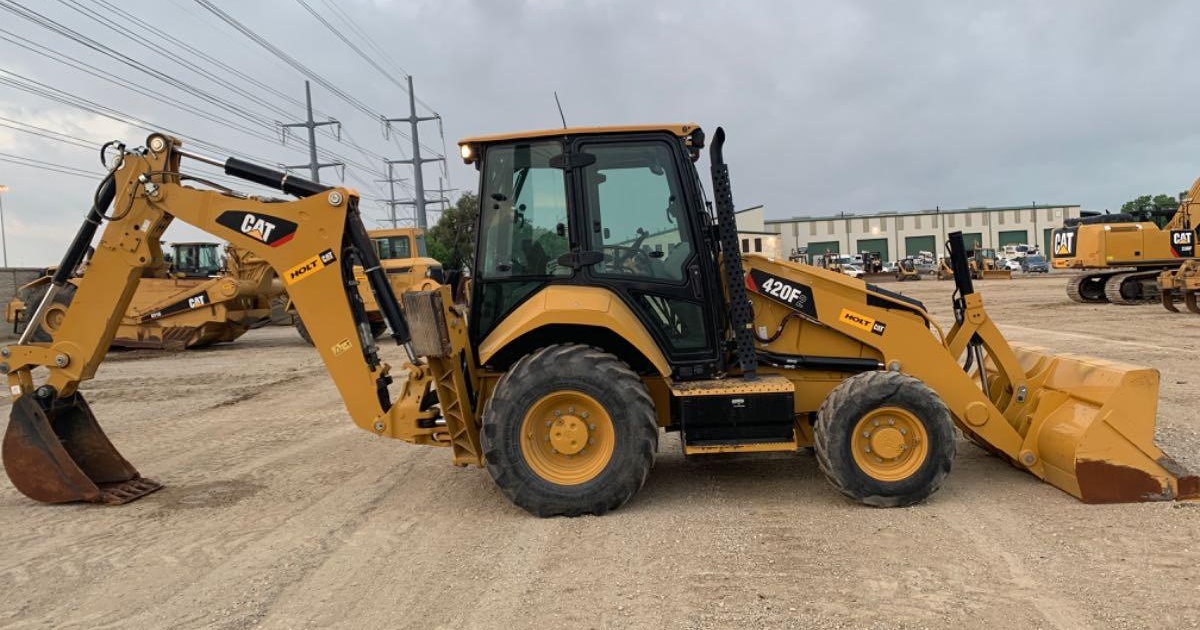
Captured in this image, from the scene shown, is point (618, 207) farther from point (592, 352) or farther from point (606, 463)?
point (606, 463)

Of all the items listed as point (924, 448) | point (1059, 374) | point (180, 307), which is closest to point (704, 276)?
point (924, 448)

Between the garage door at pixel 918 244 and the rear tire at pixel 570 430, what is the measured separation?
295 ft

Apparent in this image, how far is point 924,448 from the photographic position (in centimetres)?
475

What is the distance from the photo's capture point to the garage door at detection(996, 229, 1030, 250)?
87.5 metres

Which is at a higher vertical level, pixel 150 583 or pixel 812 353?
pixel 812 353

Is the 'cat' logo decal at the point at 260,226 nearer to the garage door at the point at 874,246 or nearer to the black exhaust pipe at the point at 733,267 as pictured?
the black exhaust pipe at the point at 733,267

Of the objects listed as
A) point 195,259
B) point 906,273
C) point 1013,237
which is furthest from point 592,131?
point 1013,237

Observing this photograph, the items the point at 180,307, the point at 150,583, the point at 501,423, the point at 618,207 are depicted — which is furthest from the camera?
the point at 180,307

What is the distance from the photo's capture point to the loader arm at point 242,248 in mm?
5207

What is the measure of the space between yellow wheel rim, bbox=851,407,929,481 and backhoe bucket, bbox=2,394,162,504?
207 inches

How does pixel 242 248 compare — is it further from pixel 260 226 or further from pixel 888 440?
pixel 888 440

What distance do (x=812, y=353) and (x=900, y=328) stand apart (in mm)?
620

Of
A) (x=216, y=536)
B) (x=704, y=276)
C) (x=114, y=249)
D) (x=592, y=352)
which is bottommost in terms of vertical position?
(x=216, y=536)

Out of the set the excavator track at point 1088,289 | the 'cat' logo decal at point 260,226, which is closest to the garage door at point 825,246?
the excavator track at point 1088,289
